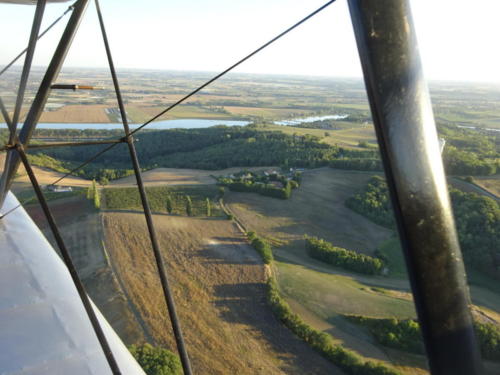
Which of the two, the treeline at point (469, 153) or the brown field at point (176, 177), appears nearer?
the treeline at point (469, 153)

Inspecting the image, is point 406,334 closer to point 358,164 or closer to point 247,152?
point 358,164

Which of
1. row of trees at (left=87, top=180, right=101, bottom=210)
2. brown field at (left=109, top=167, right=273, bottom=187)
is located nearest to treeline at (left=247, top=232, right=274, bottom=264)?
row of trees at (left=87, top=180, right=101, bottom=210)

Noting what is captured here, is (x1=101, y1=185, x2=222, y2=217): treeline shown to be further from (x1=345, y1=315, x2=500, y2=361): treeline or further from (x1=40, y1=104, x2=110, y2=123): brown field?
(x1=40, y1=104, x2=110, y2=123): brown field

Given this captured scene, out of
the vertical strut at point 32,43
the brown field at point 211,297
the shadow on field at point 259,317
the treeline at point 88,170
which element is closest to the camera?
the vertical strut at point 32,43

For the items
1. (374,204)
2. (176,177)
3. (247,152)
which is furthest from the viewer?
(247,152)

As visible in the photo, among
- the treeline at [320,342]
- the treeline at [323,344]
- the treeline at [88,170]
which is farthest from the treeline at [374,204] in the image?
the treeline at [88,170]

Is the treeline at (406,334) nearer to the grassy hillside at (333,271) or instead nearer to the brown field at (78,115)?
the grassy hillside at (333,271)

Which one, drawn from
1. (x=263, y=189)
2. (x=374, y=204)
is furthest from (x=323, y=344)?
(x=263, y=189)
